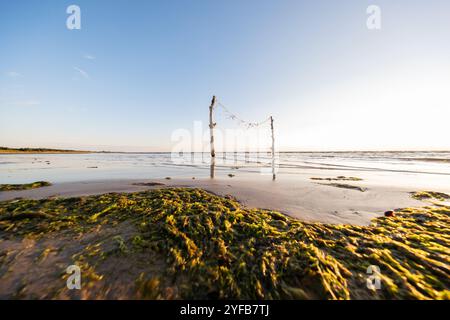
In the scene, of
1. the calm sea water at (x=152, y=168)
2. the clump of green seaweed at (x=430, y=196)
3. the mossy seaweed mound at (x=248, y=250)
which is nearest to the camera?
the mossy seaweed mound at (x=248, y=250)

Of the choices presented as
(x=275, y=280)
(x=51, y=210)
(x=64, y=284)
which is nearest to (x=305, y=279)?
(x=275, y=280)

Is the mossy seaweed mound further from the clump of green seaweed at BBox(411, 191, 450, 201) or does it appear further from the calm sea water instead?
the calm sea water

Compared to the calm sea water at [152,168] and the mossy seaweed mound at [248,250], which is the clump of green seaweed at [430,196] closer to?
the mossy seaweed mound at [248,250]

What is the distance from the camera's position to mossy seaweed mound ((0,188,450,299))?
104 inches

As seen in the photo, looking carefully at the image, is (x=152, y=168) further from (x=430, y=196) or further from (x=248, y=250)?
(x=430, y=196)

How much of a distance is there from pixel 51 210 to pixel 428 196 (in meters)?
15.3

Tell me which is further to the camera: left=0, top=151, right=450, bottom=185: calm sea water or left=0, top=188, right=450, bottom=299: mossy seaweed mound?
left=0, top=151, right=450, bottom=185: calm sea water

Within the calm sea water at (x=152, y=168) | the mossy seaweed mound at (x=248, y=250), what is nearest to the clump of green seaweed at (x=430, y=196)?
the mossy seaweed mound at (x=248, y=250)

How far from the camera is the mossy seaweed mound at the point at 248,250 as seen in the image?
8.71ft

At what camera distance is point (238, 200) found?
286 inches

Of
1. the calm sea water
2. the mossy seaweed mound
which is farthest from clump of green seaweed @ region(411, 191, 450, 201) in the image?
the calm sea water

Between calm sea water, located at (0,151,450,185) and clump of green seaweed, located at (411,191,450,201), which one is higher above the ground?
calm sea water, located at (0,151,450,185)

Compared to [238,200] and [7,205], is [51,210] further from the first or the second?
[238,200]

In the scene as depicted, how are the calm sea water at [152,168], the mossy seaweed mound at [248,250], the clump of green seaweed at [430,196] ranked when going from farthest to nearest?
the calm sea water at [152,168], the clump of green seaweed at [430,196], the mossy seaweed mound at [248,250]
